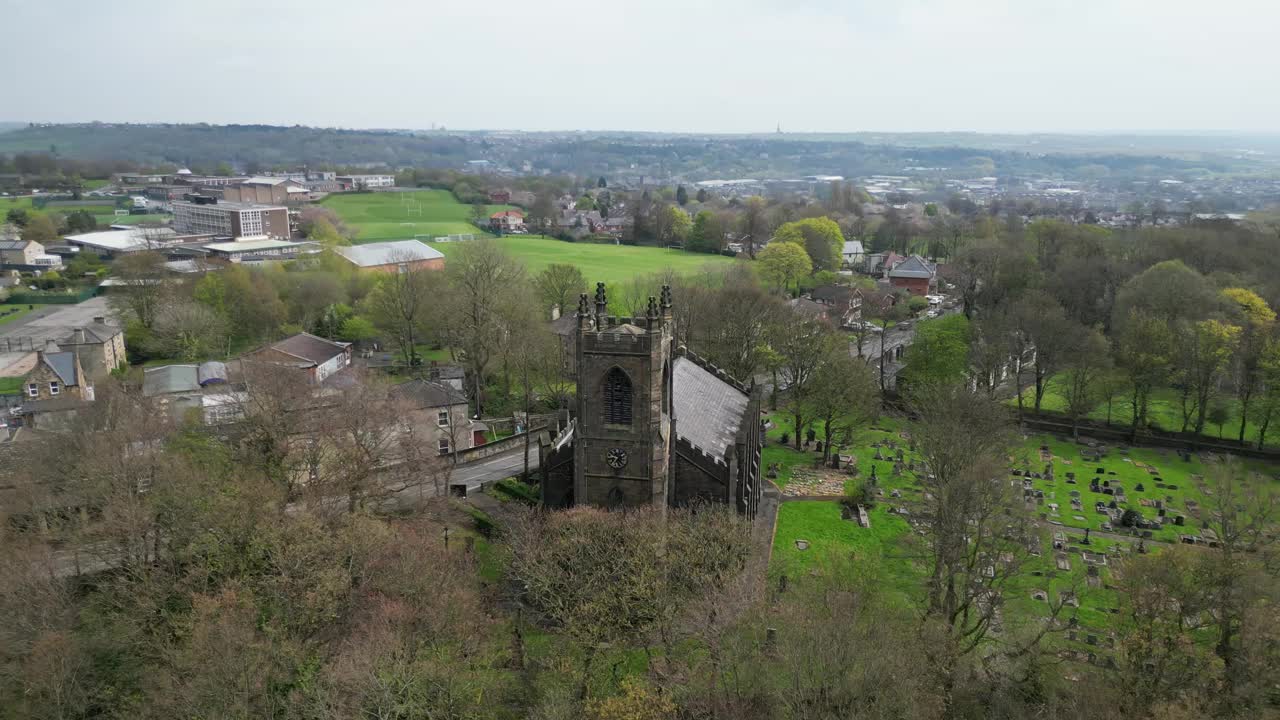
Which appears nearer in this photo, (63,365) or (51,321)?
(63,365)

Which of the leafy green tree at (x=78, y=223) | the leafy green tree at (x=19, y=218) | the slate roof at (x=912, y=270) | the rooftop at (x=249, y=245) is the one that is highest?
the leafy green tree at (x=19, y=218)

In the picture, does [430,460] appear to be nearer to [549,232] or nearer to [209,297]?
[209,297]

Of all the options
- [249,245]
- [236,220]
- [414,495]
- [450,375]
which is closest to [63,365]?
[450,375]

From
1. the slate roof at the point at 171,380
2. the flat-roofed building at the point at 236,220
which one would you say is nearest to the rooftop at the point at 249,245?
the flat-roofed building at the point at 236,220

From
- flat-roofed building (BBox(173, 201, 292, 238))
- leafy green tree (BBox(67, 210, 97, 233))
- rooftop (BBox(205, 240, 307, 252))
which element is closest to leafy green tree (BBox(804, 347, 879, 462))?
rooftop (BBox(205, 240, 307, 252))

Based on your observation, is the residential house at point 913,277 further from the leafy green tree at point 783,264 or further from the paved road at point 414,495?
the paved road at point 414,495

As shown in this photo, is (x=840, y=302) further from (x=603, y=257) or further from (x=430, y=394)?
(x=430, y=394)

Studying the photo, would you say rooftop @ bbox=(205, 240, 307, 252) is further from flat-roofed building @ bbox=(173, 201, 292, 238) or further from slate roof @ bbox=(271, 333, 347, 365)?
slate roof @ bbox=(271, 333, 347, 365)
